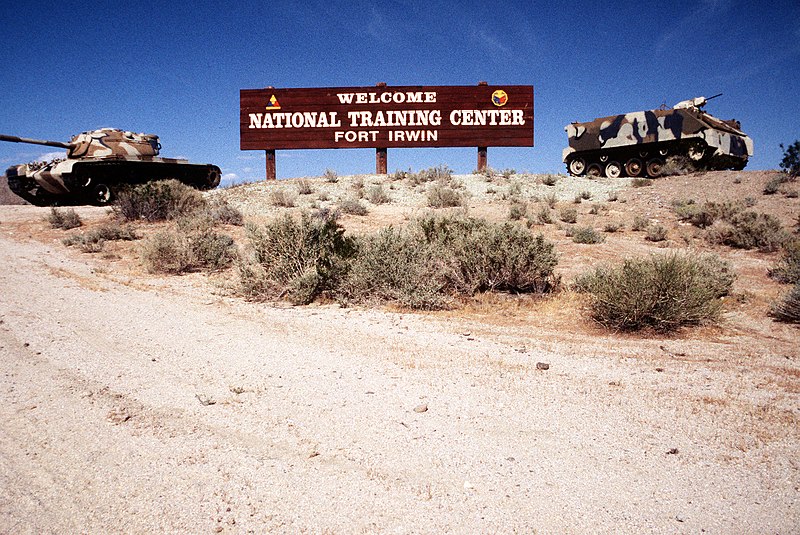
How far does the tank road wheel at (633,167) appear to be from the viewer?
20.2 m

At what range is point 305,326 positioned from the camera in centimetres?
512

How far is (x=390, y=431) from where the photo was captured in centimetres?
273

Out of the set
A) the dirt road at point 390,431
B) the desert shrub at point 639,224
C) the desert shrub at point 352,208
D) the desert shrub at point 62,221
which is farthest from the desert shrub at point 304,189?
the dirt road at point 390,431

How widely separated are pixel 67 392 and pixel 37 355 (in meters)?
1.05

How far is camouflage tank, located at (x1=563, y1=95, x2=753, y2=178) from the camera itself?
1870cm

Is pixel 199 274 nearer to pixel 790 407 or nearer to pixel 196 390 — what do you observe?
pixel 196 390

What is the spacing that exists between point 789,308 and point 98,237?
12873 millimetres

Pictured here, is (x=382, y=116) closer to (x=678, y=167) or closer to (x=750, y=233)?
(x=678, y=167)

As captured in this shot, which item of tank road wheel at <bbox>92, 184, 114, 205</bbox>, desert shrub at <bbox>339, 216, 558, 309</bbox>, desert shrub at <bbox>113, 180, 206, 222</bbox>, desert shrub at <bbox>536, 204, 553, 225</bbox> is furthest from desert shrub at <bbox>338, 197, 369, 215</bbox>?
tank road wheel at <bbox>92, 184, 114, 205</bbox>

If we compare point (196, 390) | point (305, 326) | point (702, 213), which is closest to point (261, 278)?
point (305, 326)

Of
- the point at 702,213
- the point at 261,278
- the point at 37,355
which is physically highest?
the point at 702,213

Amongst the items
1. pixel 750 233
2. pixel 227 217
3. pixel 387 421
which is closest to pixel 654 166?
pixel 750 233

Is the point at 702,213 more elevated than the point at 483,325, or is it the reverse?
the point at 702,213

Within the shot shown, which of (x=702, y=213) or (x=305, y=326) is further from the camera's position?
(x=702, y=213)
